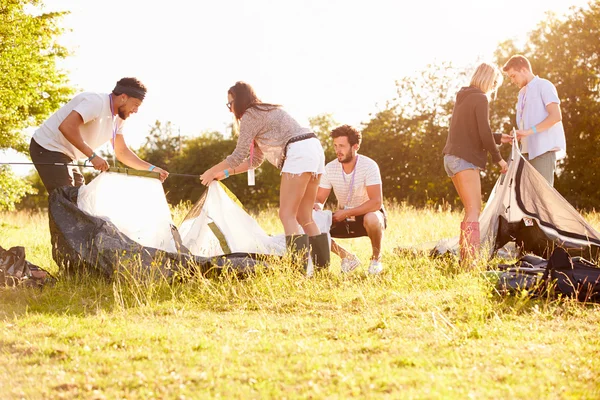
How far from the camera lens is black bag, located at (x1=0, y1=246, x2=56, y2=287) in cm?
521

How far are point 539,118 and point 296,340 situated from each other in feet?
11.5

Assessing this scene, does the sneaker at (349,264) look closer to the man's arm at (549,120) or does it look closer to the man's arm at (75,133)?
the man's arm at (549,120)

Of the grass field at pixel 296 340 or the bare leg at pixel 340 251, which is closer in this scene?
the grass field at pixel 296 340

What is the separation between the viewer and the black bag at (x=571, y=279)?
457 cm

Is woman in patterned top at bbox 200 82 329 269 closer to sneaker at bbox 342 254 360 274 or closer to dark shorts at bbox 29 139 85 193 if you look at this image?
sneaker at bbox 342 254 360 274

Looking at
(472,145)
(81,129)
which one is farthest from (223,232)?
(472,145)

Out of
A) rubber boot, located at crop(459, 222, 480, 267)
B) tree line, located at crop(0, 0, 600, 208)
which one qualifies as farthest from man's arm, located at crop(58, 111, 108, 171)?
tree line, located at crop(0, 0, 600, 208)

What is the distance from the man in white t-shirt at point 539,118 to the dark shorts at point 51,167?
12.2 feet

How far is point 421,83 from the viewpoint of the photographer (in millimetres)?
21219

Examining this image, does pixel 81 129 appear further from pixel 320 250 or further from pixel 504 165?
pixel 504 165

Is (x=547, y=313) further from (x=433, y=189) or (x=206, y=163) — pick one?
(x=206, y=163)

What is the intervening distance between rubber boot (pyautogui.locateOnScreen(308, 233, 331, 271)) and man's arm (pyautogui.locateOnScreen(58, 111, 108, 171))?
1.70 meters

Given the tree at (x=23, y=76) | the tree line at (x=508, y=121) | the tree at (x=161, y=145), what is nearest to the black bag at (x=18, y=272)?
the tree at (x=23, y=76)

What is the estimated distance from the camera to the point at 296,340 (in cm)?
360
